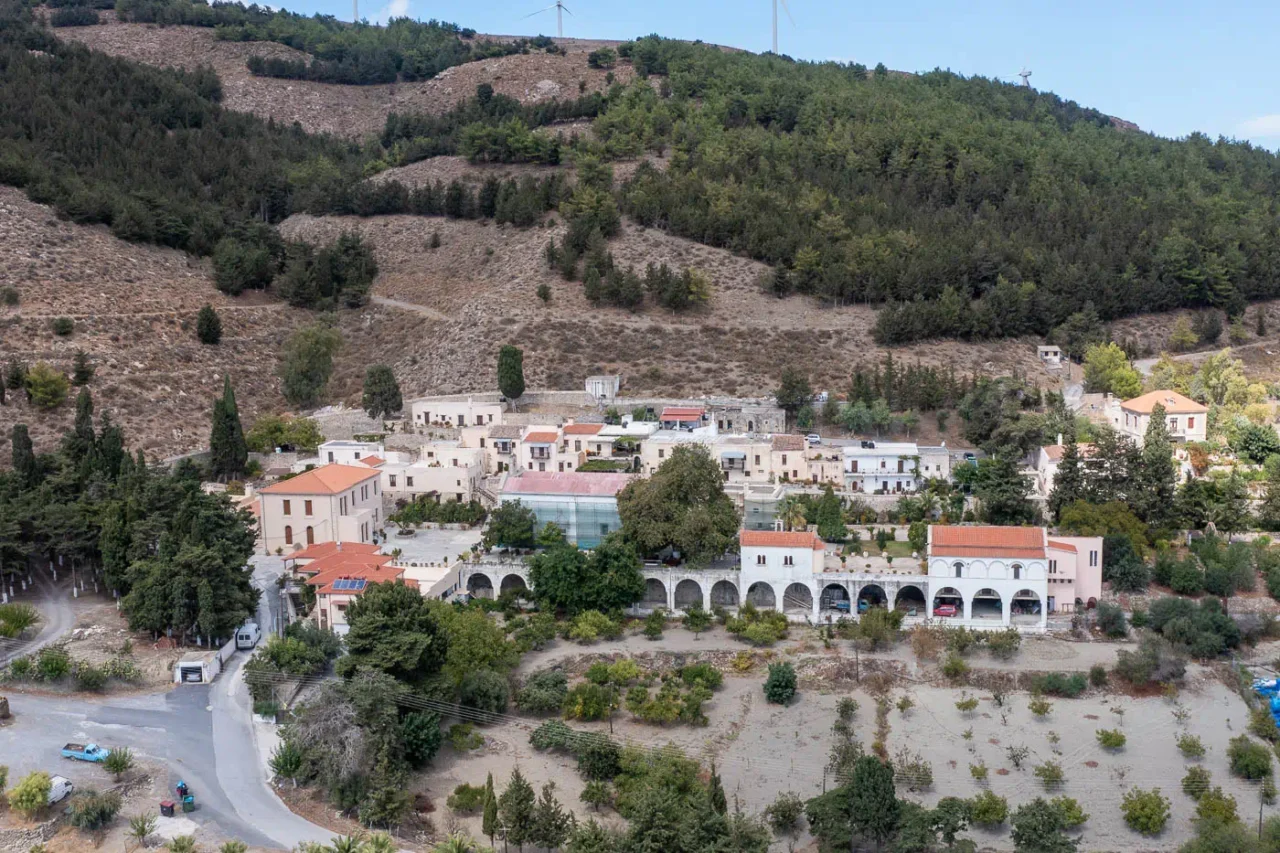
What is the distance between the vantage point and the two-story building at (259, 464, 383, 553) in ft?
132

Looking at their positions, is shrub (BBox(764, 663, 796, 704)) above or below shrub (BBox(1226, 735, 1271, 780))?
above

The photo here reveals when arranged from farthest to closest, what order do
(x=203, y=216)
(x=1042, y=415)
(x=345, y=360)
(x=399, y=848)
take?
(x=203, y=216) → (x=345, y=360) → (x=1042, y=415) → (x=399, y=848)

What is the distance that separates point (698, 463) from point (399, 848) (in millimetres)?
17608

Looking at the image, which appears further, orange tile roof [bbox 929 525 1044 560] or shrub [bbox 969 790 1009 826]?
orange tile roof [bbox 929 525 1044 560]

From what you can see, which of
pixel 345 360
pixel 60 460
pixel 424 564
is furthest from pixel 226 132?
pixel 424 564

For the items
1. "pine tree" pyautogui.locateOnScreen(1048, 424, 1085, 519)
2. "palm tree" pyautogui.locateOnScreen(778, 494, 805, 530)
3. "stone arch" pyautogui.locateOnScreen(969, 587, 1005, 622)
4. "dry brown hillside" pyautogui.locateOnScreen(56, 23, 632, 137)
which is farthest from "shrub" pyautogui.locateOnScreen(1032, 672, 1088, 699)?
"dry brown hillside" pyautogui.locateOnScreen(56, 23, 632, 137)

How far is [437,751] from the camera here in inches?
1109

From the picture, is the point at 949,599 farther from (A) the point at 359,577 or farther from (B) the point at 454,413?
(B) the point at 454,413

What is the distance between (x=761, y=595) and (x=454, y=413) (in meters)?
19.9

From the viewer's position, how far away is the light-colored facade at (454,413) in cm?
5075

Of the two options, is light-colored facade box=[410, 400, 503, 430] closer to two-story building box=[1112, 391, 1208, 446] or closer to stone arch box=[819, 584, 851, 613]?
stone arch box=[819, 584, 851, 613]

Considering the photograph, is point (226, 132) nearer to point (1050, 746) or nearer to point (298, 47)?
point (298, 47)

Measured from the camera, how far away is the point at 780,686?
102ft

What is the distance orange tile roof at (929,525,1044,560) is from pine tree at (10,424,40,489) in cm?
2903
